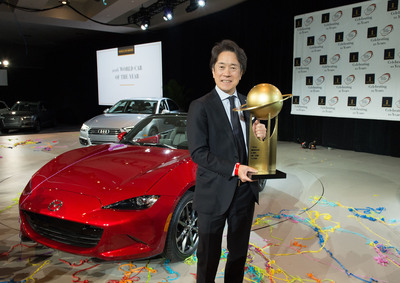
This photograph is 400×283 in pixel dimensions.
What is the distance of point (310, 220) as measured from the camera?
3361 millimetres

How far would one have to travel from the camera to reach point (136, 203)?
7.16ft

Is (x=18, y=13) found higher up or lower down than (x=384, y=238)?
higher up

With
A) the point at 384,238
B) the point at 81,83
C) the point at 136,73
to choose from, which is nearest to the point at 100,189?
the point at 384,238

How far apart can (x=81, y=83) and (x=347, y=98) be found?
1438 cm

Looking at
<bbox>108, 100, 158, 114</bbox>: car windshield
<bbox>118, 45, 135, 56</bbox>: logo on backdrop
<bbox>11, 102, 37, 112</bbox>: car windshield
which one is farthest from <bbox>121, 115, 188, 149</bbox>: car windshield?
<bbox>11, 102, 37, 112</bbox>: car windshield

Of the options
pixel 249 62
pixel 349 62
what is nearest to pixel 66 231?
pixel 349 62

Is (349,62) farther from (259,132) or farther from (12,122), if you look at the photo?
(12,122)

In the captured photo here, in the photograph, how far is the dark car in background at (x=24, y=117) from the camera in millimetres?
11289

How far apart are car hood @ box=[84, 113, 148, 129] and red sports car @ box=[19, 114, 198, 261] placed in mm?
3883

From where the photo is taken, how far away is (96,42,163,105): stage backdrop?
11.1 m

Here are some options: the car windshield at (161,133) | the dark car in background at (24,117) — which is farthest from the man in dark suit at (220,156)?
the dark car in background at (24,117)

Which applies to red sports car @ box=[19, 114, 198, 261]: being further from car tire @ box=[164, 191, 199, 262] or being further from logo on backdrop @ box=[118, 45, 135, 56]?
Answer: logo on backdrop @ box=[118, 45, 135, 56]

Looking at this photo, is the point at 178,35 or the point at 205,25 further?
the point at 178,35

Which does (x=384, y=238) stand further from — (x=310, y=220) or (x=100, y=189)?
(x=100, y=189)
